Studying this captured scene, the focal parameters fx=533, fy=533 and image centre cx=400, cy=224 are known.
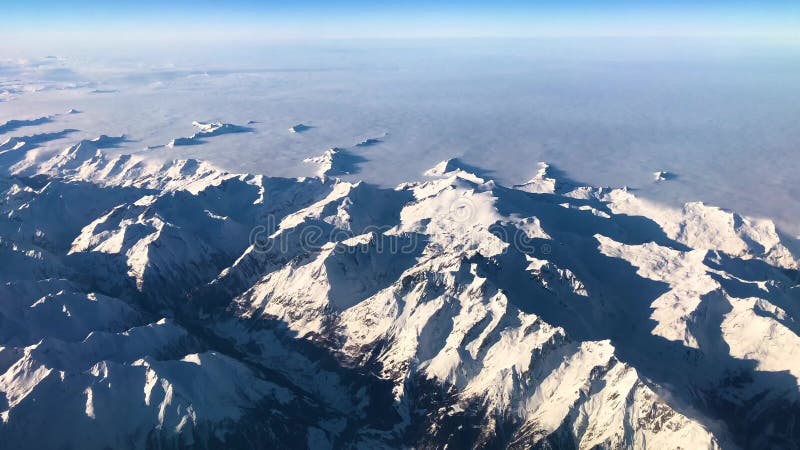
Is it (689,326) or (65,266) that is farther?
(65,266)

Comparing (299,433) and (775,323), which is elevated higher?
(775,323)

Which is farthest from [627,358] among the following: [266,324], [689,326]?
[266,324]

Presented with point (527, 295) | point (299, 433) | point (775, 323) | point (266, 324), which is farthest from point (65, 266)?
point (775, 323)

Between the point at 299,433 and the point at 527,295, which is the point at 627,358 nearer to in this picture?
the point at 527,295

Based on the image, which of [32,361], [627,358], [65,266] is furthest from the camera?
[65,266]

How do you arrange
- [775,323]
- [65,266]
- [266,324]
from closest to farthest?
[775,323]
[266,324]
[65,266]

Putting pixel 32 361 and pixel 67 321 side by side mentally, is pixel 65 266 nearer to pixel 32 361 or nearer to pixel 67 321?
pixel 67 321

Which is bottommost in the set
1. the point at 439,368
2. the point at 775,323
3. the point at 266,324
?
the point at 266,324
